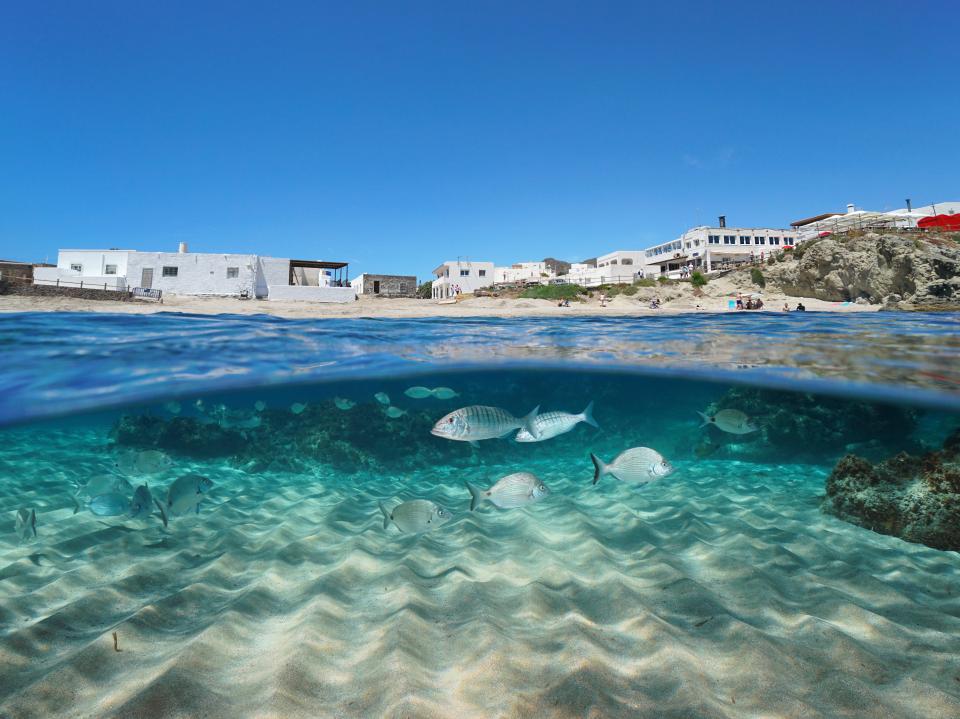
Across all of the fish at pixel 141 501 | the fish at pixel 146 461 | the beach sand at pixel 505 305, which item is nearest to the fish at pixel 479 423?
the fish at pixel 141 501

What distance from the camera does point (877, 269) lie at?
2508 centimetres

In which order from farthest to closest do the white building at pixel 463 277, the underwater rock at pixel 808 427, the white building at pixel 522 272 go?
the white building at pixel 522 272 < the white building at pixel 463 277 < the underwater rock at pixel 808 427

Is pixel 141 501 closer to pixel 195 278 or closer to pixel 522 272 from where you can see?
pixel 195 278

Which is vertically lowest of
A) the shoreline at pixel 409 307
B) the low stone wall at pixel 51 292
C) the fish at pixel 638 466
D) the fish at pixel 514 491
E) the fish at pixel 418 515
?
the fish at pixel 418 515

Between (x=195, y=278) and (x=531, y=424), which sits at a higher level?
(x=195, y=278)

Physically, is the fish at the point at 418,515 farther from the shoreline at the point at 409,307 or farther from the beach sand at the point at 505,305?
the beach sand at the point at 505,305

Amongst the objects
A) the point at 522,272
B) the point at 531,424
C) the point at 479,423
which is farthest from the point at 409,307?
the point at 522,272

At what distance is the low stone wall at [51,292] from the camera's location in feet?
58.7

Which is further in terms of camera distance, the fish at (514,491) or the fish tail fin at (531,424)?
the fish tail fin at (531,424)

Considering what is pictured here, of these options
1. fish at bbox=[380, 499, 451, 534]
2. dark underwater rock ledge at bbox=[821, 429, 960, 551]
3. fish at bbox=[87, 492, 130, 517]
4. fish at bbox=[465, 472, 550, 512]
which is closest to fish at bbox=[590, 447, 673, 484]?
fish at bbox=[465, 472, 550, 512]

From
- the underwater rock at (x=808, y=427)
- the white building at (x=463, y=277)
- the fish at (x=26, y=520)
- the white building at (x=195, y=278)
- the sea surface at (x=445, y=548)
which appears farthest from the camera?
the white building at (x=463, y=277)

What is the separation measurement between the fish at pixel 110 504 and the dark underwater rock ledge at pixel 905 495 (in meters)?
10.1

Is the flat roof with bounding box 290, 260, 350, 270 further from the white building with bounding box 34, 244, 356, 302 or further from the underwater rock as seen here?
the underwater rock

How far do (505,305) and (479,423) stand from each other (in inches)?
799
